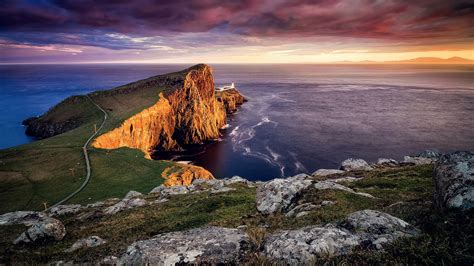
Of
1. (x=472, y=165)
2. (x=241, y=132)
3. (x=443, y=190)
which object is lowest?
(x=241, y=132)

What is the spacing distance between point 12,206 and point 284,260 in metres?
57.5

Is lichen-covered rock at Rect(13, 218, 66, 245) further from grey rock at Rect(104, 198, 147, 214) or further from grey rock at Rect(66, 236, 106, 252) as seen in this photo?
grey rock at Rect(104, 198, 147, 214)

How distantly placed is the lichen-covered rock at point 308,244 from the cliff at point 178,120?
85478mm

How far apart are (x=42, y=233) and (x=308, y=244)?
67.7 ft

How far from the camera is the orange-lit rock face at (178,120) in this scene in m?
96.4

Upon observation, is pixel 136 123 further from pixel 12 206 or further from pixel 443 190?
pixel 443 190

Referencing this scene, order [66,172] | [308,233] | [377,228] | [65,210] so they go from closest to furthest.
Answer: [308,233] → [377,228] → [65,210] → [66,172]

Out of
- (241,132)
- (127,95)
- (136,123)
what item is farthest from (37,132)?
(241,132)

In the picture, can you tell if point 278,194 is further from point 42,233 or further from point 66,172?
point 66,172

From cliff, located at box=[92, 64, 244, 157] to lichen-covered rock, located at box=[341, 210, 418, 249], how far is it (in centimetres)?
8612

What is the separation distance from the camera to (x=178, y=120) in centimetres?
12288

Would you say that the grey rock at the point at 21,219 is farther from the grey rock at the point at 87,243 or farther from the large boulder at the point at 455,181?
the large boulder at the point at 455,181

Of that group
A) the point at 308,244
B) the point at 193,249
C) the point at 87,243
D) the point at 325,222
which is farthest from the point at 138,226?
the point at 308,244

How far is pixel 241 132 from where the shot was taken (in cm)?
12669
